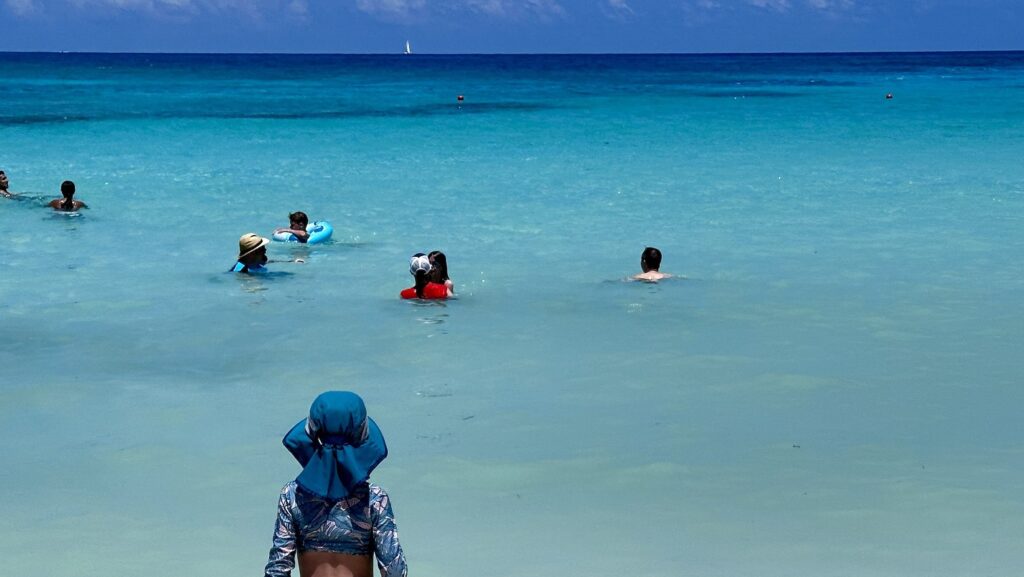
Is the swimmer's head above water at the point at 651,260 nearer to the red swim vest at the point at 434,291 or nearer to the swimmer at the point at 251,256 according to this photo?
the red swim vest at the point at 434,291

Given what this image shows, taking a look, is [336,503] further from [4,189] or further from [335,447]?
[4,189]

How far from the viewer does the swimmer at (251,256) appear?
46.4ft

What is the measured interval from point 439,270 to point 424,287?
230 mm

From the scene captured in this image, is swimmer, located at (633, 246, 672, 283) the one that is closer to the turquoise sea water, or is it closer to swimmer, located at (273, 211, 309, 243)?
the turquoise sea water

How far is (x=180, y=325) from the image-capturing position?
12.2m

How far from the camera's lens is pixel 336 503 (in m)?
4.37

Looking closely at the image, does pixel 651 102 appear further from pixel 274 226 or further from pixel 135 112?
pixel 274 226

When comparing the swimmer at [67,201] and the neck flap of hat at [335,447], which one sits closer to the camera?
the neck flap of hat at [335,447]

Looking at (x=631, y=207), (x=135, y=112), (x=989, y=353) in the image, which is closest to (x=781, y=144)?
(x=631, y=207)

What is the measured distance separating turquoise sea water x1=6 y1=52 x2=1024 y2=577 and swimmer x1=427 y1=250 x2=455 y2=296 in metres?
0.43

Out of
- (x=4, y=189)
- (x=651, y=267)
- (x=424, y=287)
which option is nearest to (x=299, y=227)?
(x=424, y=287)

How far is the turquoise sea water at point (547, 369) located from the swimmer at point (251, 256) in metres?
0.18

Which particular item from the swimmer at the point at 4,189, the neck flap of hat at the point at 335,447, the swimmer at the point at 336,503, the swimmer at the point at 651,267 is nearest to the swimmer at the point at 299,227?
the swimmer at the point at 651,267

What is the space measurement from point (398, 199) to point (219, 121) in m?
Answer: 22.8
